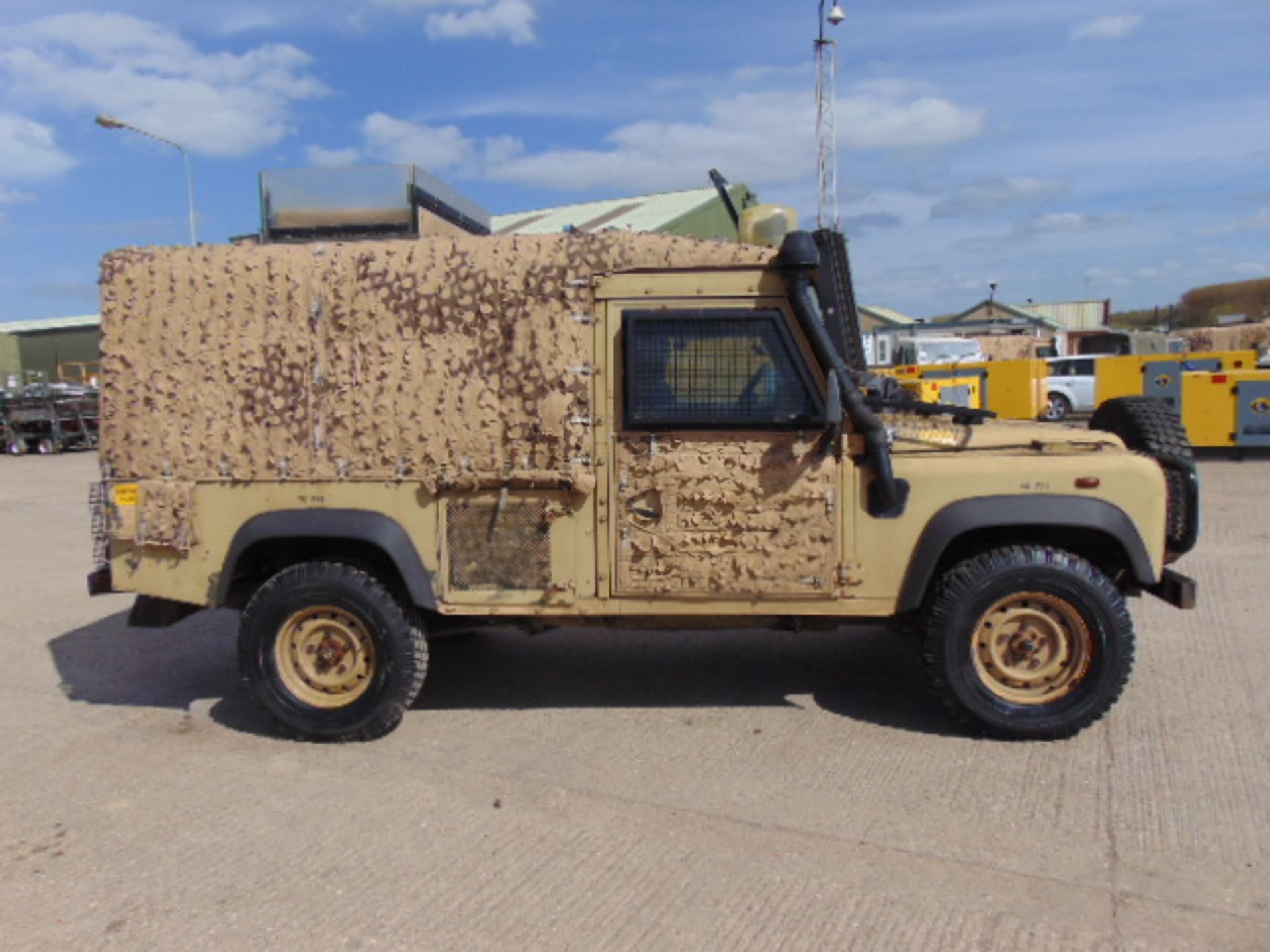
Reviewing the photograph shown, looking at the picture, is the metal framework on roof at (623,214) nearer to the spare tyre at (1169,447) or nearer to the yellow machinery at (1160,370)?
the yellow machinery at (1160,370)

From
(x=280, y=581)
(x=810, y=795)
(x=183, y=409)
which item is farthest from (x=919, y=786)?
(x=183, y=409)

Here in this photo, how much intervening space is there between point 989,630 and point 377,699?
113 inches

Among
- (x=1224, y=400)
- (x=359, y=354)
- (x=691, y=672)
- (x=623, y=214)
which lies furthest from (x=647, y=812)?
(x=623, y=214)

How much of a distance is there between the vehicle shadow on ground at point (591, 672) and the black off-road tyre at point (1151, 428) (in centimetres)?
165

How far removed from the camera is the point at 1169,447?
198 inches

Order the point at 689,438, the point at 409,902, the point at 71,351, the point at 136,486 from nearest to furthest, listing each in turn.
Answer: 1. the point at 409,902
2. the point at 689,438
3. the point at 136,486
4. the point at 71,351

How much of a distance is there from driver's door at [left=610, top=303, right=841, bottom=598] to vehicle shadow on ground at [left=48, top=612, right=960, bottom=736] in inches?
37.4

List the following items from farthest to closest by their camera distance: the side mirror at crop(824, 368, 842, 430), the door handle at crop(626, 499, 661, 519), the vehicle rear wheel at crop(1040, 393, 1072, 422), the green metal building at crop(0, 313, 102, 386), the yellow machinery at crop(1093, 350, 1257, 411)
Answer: the green metal building at crop(0, 313, 102, 386) → the vehicle rear wheel at crop(1040, 393, 1072, 422) → the yellow machinery at crop(1093, 350, 1257, 411) → the door handle at crop(626, 499, 661, 519) → the side mirror at crop(824, 368, 842, 430)

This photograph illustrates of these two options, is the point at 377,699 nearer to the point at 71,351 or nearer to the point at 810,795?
the point at 810,795

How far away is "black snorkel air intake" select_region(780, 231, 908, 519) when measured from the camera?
4.51 meters

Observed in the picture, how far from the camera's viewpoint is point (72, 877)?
144 inches

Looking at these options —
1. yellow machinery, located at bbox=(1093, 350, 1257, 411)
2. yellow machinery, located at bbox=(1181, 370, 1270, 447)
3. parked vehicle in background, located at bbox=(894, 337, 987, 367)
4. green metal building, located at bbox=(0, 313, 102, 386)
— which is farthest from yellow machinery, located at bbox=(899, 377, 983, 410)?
green metal building, located at bbox=(0, 313, 102, 386)

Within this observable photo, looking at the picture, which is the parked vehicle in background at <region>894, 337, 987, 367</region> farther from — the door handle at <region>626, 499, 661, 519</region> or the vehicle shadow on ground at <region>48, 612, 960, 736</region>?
the door handle at <region>626, 499, 661, 519</region>

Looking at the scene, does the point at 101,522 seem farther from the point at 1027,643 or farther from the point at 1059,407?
the point at 1059,407
